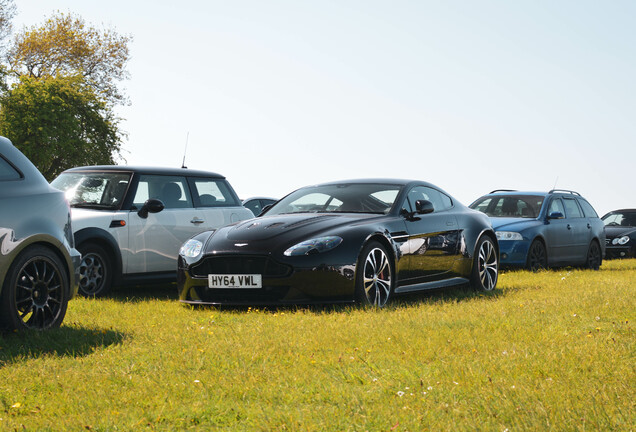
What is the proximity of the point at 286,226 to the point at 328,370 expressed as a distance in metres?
3.48

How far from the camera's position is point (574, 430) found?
147 inches

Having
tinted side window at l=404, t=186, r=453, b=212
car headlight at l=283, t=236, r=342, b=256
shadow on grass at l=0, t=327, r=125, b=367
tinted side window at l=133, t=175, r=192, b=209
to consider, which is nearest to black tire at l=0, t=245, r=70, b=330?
shadow on grass at l=0, t=327, r=125, b=367

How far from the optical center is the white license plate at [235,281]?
7945 mm

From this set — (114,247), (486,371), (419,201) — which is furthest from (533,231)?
(486,371)

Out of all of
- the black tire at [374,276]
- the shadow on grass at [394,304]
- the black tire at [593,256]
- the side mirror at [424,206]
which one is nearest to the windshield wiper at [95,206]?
the shadow on grass at [394,304]

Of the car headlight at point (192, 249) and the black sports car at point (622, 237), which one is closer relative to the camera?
the car headlight at point (192, 249)

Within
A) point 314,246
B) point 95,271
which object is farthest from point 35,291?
point 95,271

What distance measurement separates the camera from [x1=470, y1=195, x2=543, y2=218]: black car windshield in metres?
15.4

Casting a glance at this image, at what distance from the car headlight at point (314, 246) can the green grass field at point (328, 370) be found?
0.61 meters

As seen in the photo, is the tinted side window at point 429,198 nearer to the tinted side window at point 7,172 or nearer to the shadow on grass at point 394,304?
the shadow on grass at point 394,304

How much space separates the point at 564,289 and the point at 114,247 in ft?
19.3

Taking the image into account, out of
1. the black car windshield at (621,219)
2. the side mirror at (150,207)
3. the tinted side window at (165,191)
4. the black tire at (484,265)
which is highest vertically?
the tinted side window at (165,191)

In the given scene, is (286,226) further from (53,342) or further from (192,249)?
(53,342)

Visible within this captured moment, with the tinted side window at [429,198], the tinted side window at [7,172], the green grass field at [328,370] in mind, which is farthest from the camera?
the tinted side window at [429,198]
